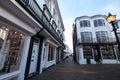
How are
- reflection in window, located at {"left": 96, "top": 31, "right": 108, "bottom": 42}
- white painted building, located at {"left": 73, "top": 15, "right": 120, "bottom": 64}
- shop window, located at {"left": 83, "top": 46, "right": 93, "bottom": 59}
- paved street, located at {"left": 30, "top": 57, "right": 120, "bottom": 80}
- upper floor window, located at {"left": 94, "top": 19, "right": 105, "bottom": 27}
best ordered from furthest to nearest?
1. upper floor window, located at {"left": 94, "top": 19, "right": 105, "bottom": 27}
2. reflection in window, located at {"left": 96, "top": 31, "right": 108, "bottom": 42}
3. shop window, located at {"left": 83, "top": 46, "right": 93, "bottom": 59}
4. white painted building, located at {"left": 73, "top": 15, "right": 120, "bottom": 64}
5. paved street, located at {"left": 30, "top": 57, "right": 120, "bottom": 80}

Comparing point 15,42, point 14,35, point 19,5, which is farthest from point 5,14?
point 15,42

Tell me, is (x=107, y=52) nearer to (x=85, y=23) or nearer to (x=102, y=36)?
(x=102, y=36)

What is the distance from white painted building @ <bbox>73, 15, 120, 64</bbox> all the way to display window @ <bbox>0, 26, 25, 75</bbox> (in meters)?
11.4

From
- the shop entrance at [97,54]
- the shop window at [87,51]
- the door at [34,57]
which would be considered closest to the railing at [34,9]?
the door at [34,57]

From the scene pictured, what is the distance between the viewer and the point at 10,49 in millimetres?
3686

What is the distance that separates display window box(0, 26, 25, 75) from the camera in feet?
10.8

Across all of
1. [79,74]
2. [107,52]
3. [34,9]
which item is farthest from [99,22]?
[34,9]

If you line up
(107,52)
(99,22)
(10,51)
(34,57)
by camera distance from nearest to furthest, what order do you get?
(10,51) → (34,57) → (107,52) → (99,22)

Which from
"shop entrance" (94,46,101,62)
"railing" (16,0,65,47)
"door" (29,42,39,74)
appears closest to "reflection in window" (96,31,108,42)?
"shop entrance" (94,46,101,62)

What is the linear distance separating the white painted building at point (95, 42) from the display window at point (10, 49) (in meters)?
11.4

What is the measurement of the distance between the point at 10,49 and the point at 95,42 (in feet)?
45.8

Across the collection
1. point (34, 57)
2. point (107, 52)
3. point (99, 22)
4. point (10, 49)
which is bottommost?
point (34, 57)

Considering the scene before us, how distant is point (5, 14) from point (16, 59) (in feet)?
7.84

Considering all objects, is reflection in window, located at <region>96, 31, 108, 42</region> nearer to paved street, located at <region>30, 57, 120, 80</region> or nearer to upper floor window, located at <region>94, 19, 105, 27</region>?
upper floor window, located at <region>94, 19, 105, 27</region>
